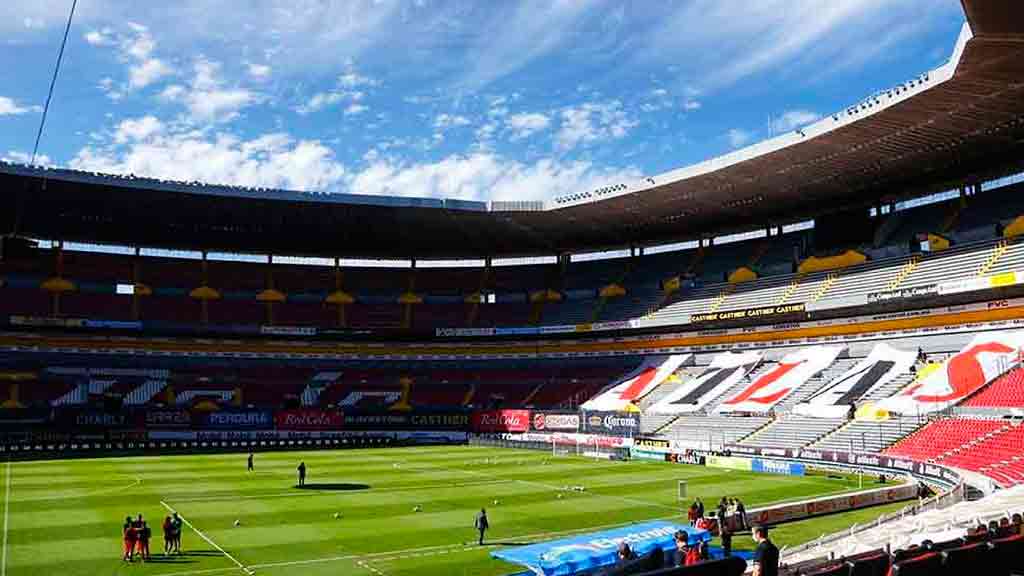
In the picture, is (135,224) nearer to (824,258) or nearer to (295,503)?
(295,503)

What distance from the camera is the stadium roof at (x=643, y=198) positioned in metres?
39.5

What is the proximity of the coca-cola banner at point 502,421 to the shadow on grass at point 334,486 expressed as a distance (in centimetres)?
2791

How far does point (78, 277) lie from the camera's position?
69.8m

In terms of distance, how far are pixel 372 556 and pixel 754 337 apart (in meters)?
45.0

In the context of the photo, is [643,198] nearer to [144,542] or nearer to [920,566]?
[144,542]

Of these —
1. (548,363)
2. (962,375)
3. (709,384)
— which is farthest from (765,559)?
(548,363)

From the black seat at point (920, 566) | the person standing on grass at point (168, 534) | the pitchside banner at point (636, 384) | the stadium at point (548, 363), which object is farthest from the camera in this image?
the pitchside banner at point (636, 384)

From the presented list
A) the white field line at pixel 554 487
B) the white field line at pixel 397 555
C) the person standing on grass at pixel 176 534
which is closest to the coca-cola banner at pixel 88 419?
the white field line at pixel 554 487

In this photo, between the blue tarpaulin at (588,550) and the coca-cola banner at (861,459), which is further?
the coca-cola banner at (861,459)

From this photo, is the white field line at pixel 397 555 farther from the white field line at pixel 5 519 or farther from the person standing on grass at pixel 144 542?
the white field line at pixel 5 519

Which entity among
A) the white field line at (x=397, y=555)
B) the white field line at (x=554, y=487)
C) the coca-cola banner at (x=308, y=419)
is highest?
the coca-cola banner at (x=308, y=419)

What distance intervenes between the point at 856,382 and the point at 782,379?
5.88m

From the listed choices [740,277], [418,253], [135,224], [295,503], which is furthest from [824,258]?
[135,224]

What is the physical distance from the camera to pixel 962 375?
145 feet
